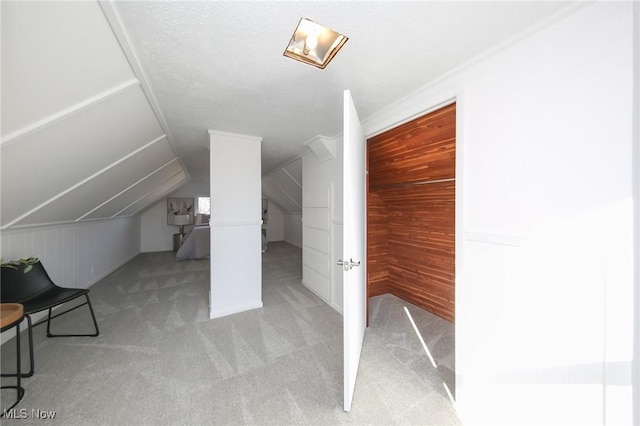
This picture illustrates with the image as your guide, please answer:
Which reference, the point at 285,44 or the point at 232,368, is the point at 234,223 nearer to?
the point at 232,368

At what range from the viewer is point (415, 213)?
2572mm

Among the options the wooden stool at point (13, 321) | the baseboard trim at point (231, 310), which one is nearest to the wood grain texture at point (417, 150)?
the baseboard trim at point (231, 310)

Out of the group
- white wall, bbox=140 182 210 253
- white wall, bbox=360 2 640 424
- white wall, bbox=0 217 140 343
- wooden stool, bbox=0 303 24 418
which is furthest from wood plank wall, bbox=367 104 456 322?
white wall, bbox=140 182 210 253

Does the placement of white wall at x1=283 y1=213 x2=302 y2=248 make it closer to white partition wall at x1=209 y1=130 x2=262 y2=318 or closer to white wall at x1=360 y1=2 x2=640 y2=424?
white partition wall at x1=209 y1=130 x2=262 y2=318

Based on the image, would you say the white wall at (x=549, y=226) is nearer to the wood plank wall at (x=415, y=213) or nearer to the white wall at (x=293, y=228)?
the wood plank wall at (x=415, y=213)

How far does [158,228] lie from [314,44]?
22.0 ft

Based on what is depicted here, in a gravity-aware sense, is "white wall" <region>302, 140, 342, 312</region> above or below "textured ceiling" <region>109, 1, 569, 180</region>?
below

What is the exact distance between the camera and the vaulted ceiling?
2.89 ft

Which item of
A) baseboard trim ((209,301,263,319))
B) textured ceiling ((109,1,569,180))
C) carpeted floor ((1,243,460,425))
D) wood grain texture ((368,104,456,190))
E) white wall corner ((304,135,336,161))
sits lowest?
carpeted floor ((1,243,460,425))

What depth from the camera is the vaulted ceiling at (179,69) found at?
88cm

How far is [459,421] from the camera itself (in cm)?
117

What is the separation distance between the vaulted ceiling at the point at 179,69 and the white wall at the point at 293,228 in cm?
464

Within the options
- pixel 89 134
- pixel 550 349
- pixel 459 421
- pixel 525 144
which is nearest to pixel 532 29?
pixel 525 144

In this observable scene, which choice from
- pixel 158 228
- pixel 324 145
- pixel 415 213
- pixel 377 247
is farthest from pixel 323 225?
pixel 158 228
